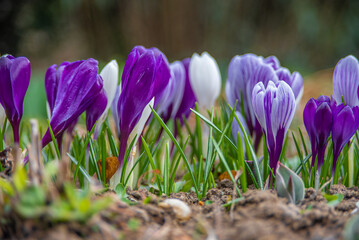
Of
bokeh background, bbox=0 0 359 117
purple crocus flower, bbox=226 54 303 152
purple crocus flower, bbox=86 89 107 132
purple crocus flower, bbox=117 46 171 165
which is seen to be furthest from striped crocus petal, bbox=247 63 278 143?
bokeh background, bbox=0 0 359 117

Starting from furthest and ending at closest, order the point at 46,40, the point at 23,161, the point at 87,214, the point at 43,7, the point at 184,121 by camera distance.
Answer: the point at 46,40
the point at 43,7
the point at 184,121
the point at 23,161
the point at 87,214

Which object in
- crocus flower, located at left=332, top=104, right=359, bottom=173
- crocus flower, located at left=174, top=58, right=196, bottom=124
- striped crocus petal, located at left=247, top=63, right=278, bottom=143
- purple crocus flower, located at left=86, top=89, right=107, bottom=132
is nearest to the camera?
crocus flower, located at left=332, top=104, right=359, bottom=173

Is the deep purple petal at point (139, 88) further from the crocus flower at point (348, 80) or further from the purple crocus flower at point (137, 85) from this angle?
the crocus flower at point (348, 80)

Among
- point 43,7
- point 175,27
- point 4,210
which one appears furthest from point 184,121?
point 175,27

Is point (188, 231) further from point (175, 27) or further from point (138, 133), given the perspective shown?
point (175, 27)

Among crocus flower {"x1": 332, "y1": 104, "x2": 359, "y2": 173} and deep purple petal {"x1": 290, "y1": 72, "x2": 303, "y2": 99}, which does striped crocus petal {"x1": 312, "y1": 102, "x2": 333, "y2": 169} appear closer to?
crocus flower {"x1": 332, "y1": 104, "x2": 359, "y2": 173}

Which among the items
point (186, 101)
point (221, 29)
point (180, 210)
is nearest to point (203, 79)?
point (186, 101)

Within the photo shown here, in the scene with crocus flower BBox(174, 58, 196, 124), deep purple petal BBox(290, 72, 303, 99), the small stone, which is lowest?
the small stone
